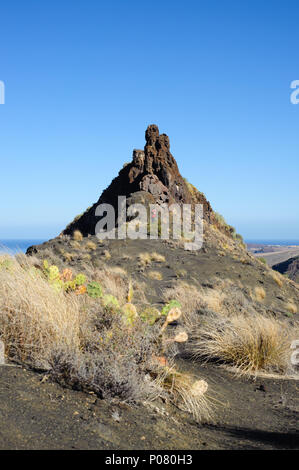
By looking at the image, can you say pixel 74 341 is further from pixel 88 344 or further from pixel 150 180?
pixel 150 180

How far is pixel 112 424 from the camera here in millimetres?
3391

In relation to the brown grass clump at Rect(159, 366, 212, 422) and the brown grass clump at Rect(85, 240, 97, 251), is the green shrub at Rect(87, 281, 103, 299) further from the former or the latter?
the brown grass clump at Rect(85, 240, 97, 251)

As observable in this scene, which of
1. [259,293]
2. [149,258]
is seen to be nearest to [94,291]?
[259,293]

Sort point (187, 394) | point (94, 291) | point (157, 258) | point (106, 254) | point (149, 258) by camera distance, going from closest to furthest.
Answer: point (187, 394) → point (94, 291) → point (106, 254) → point (149, 258) → point (157, 258)

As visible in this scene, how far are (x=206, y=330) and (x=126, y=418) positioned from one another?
3718 millimetres

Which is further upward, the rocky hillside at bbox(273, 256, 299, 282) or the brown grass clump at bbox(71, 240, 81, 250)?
the brown grass clump at bbox(71, 240, 81, 250)

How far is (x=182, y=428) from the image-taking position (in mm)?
3725

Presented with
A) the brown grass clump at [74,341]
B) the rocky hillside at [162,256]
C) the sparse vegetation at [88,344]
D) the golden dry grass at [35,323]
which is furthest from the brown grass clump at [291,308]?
the golden dry grass at [35,323]

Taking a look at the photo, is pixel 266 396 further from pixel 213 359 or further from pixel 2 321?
pixel 2 321

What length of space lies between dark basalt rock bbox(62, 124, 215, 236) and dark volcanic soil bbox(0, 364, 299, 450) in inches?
896

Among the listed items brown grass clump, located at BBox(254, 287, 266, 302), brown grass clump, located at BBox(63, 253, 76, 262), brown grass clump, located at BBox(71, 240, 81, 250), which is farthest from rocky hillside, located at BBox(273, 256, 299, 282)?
brown grass clump, located at BBox(63, 253, 76, 262)

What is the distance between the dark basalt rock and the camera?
27.8 meters

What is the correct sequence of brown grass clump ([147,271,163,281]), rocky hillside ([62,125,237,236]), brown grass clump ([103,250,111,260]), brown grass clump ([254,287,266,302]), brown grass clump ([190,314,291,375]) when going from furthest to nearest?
1. rocky hillside ([62,125,237,236])
2. brown grass clump ([103,250,111,260])
3. brown grass clump ([254,287,266,302])
4. brown grass clump ([147,271,163,281])
5. brown grass clump ([190,314,291,375])

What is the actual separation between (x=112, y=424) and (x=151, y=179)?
25.3 m
